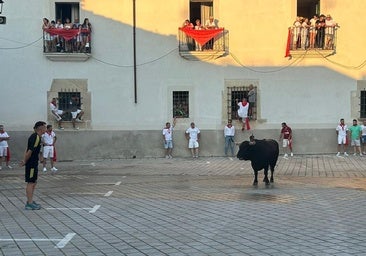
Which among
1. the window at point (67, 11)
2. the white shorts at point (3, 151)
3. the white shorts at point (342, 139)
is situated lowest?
the white shorts at point (3, 151)

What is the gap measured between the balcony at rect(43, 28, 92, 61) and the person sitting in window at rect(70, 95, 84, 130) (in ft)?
5.81

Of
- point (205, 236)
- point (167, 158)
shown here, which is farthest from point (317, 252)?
point (167, 158)

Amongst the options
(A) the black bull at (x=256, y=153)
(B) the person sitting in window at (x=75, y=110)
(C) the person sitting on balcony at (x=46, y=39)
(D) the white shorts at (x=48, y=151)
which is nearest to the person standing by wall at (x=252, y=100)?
(B) the person sitting in window at (x=75, y=110)

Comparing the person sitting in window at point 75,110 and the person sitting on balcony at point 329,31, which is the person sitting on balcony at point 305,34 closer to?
the person sitting on balcony at point 329,31

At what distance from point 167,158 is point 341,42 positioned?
30.5 ft

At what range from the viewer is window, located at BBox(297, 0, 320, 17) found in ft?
70.3

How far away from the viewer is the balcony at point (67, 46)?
64.8 feet

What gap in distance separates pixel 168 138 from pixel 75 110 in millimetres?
4230

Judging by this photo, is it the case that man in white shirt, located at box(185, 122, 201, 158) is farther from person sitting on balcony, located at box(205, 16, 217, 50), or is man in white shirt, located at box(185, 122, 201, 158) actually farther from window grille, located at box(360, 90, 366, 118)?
window grille, located at box(360, 90, 366, 118)

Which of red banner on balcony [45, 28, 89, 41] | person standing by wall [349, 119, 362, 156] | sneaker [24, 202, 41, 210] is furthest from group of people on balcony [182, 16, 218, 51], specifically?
sneaker [24, 202, 41, 210]

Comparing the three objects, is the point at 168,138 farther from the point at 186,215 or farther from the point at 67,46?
the point at 186,215

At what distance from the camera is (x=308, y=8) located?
2205 cm

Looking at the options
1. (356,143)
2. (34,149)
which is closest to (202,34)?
(356,143)

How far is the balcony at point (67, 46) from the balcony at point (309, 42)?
8754mm
